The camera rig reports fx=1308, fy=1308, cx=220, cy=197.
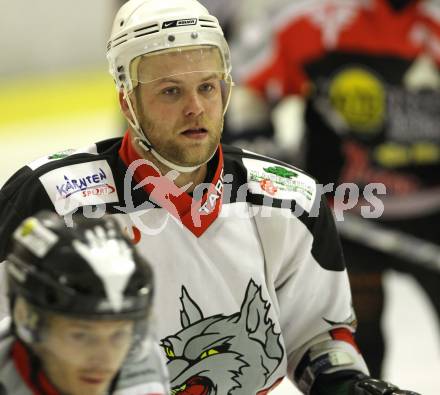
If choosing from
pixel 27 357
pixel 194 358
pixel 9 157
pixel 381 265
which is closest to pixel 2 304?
pixel 194 358

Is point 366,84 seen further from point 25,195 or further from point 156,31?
point 25,195

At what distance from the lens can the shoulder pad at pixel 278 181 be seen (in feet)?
8.61

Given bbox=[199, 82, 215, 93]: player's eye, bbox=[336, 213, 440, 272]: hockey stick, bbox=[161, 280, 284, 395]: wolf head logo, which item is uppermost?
bbox=[199, 82, 215, 93]: player's eye

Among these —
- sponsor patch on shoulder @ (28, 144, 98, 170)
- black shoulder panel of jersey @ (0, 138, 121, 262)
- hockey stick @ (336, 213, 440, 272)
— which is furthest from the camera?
hockey stick @ (336, 213, 440, 272)

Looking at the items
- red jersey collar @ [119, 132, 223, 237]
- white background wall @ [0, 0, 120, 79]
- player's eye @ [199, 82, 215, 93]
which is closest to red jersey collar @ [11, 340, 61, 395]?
red jersey collar @ [119, 132, 223, 237]

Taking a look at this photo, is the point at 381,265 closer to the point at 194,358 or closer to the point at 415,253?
the point at 415,253

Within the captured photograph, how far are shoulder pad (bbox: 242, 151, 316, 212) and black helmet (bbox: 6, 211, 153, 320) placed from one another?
0.79 m

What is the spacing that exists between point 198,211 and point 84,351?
0.80 metres

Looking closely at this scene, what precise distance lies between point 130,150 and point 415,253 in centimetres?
158

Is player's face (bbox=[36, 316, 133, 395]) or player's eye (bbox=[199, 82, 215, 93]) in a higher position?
player's eye (bbox=[199, 82, 215, 93])

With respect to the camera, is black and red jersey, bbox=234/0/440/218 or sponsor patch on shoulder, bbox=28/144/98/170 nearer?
sponsor patch on shoulder, bbox=28/144/98/170

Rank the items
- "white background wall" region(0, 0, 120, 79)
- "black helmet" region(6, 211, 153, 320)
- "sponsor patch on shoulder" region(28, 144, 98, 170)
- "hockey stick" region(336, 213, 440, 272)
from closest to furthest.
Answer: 1. "black helmet" region(6, 211, 153, 320)
2. "sponsor patch on shoulder" region(28, 144, 98, 170)
3. "hockey stick" region(336, 213, 440, 272)
4. "white background wall" region(0, 0, 120, 79)

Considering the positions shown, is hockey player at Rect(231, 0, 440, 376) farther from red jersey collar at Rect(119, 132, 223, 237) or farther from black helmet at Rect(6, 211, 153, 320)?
black helmet at Rect(6, 211, 153, 320)

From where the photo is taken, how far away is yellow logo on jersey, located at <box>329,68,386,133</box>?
3992mm
